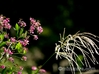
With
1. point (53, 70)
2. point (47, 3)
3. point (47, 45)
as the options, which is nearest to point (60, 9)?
point (47, 3)

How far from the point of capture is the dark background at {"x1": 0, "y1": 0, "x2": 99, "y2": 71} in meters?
4.79

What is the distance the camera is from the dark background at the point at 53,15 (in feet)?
15.7

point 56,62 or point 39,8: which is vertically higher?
point 39,8

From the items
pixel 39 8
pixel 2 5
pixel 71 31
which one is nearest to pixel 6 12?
pixel 2 5

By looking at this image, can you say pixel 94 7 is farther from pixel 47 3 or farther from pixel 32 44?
pixel 32 44

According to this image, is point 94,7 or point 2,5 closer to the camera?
point 2,5

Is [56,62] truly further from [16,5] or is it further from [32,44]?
[16,5]

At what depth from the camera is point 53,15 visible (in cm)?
491

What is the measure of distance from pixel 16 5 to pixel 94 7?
3.49 feet

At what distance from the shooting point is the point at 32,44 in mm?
4793

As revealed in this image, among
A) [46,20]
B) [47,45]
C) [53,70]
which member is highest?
[46,20]

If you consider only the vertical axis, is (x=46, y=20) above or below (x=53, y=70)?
above

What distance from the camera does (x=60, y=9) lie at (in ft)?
16.1

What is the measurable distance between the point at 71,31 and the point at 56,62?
0.46 meters
